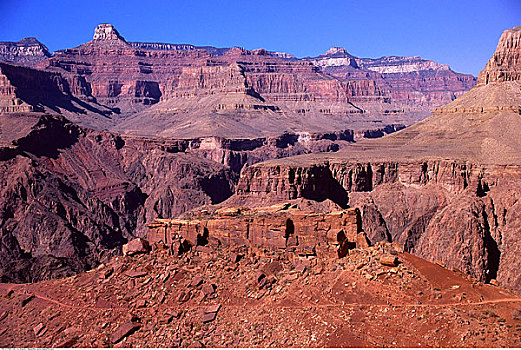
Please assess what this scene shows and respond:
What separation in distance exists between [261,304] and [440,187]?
258 ft

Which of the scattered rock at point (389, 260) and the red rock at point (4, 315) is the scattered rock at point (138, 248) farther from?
the scattered rock at point (389, 260)

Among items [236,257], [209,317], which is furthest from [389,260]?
[209,317]

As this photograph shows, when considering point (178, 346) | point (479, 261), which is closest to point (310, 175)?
point (479, 261)

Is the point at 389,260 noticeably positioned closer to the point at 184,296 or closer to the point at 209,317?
the point at 209,317

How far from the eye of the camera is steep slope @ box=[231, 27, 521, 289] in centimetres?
7844

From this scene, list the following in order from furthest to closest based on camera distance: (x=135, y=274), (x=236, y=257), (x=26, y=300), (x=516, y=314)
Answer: (x=26, y=300) → (x=135, y=274) → (x=236, y=257) → (x=516, y=314)

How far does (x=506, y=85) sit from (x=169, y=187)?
288 ft

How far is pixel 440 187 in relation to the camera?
9988cm

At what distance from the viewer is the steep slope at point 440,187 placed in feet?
257

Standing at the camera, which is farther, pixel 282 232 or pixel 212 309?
pixel 282 232

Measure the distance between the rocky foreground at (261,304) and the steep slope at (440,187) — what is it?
159ft

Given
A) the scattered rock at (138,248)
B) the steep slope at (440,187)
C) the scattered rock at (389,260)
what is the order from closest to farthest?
the scattered rock at (389,260)
the scattered rock at (138,248)
the steep slope at (440,187)

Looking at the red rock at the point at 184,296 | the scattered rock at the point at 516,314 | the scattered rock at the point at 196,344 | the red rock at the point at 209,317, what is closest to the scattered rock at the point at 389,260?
the scattered rock at the point at 516,314

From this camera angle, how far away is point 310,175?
100125 millimetres
